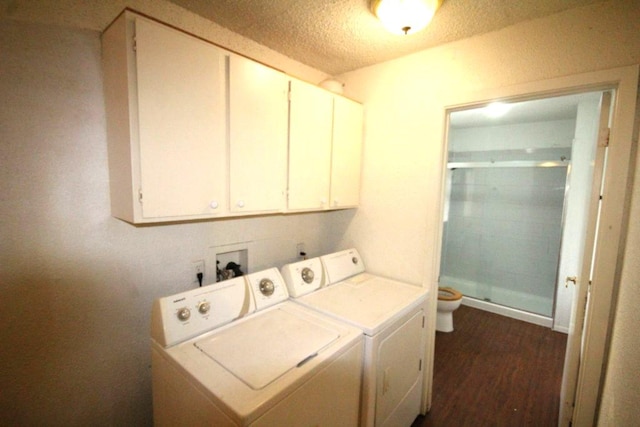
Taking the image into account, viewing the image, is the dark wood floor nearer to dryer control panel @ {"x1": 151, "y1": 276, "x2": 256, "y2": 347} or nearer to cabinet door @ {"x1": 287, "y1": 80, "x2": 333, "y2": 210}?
dryer control panel @ {"x1": 151, "y1": 276, "x2": 256, "y2": 347}

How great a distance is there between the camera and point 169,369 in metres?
1.15

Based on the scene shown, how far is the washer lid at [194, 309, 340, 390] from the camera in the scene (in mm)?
1050

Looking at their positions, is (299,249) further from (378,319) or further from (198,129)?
(198,129)

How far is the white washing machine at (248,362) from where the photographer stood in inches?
37.6

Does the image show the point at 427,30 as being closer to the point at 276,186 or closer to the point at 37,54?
the point at 276,186

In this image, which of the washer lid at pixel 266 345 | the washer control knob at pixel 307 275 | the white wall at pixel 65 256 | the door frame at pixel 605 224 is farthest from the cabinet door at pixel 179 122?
the door frame at pixel 605 224

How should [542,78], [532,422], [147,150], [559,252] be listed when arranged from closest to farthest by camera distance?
[147,150], [542,78], [532,422], [559,252]

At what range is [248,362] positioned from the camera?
110 cm

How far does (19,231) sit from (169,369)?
32.5 inches

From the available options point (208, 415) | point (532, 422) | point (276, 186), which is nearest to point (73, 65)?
point (276, 186)

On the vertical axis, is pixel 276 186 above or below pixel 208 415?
above

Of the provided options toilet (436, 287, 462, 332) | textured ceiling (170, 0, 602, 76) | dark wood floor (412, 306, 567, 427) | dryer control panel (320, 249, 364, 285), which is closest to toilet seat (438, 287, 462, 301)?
toilet (436, 287, 462, 332)

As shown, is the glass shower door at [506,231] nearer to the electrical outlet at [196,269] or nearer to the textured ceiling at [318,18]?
the textured ceiling at [318,18]

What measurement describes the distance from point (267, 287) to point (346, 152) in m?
1.10
